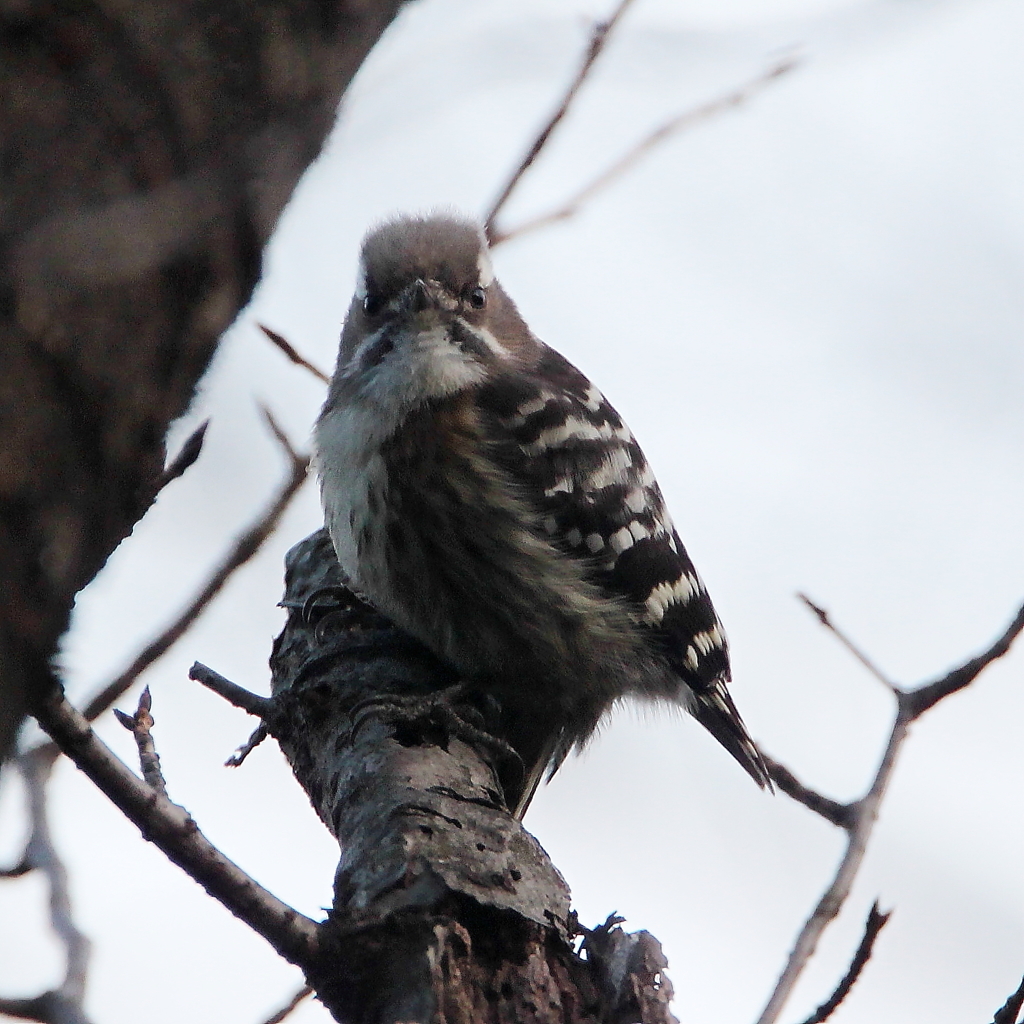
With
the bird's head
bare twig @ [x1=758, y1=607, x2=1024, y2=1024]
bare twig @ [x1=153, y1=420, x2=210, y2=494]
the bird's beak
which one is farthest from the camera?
the bird's beak

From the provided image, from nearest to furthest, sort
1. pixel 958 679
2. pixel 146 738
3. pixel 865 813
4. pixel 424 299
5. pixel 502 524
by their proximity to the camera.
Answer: pixel 146 738 < pixel 865 813 < pixel 958 679 < pixel 502 524 < pixel 424 299

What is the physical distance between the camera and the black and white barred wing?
4117 millimetres

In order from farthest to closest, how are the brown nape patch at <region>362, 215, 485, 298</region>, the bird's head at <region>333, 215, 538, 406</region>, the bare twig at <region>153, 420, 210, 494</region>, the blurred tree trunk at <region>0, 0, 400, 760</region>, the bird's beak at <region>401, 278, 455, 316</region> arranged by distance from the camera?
the brown nape patch at <region>362, 215, 485, 298</region>, the bird's beak at <region>401, 278, 455, 316</region>, the bird's head at <region>333, 215, 538, 406</region>, the bare twig at <region>153, 420, 210, 494</region>, the blurred tree trunk at <region>0, 0, 400, 760</region>

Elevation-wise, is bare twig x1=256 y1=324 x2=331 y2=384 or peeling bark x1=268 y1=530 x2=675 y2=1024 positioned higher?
bare twig x1=256 y1=324 x2=331 y2=384

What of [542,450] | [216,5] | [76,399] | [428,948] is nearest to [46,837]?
[428,948]

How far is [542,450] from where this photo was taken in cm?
416

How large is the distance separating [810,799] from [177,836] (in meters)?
1.78

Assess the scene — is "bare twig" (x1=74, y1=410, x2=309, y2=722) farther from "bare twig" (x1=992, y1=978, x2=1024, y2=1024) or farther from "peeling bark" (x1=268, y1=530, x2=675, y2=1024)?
"bare twig" (x1=992, y1=978, x2=1024, y2=1024)

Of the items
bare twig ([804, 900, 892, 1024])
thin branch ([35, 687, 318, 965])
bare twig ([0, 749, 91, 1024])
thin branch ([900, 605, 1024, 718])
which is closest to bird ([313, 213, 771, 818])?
thin branch ([900, 605, 1024, 718])

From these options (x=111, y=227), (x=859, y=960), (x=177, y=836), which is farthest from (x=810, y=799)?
(x=111, y=227)

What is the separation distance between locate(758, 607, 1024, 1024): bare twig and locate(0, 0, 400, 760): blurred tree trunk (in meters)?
1.62

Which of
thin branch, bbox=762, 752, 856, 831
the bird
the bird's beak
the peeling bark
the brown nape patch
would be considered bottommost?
the peeling bark

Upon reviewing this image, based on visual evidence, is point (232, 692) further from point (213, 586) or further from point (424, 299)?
point (424, 299)

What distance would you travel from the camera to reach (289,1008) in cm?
285
